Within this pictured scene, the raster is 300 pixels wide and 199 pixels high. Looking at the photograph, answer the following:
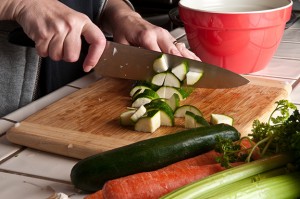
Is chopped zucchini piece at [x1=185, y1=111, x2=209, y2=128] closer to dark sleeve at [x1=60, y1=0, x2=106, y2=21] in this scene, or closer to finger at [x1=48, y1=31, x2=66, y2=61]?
finger at [x1=48, y1=31, x2=66, y2=61]

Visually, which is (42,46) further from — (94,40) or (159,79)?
Answer: (159,79)

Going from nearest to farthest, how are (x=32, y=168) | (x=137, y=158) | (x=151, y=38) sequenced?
(x=137, y=158) < (x=32, y=168) < (x=151, y=38)

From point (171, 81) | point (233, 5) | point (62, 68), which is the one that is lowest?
point (62, 68)

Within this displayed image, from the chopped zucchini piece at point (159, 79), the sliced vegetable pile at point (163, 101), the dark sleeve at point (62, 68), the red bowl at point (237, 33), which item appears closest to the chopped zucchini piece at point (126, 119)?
the sliced vegetable pile at point (163, 101)

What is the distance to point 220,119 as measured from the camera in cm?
148

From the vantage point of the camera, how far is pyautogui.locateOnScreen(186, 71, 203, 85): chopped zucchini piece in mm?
1709

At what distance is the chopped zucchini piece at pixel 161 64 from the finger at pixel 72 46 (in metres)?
0.22

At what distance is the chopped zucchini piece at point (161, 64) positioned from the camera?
67.2 inches

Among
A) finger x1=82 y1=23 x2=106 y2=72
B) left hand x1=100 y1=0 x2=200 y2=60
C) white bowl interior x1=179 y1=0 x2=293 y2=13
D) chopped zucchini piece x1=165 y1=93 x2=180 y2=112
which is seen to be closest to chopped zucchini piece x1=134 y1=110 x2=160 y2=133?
chopped zucchini piece x1=165 y1=93 x2=180 y2=112

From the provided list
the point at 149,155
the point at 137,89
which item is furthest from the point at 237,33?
the point at 149,155

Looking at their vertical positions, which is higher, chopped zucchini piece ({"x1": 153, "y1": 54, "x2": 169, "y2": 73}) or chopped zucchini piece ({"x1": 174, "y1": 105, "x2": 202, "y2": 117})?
chopped zucchini piece ({"x1": 153, "y1": 54, "x2": 169, "y2": 73})

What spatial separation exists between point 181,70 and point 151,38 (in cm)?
15

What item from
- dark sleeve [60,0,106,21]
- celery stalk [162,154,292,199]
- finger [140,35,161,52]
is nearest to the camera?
celery stalk [162,154,292,199]

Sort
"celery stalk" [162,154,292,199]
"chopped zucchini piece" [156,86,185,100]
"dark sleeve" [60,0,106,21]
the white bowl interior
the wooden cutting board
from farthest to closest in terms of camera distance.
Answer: "dark sleeve" [60,0,106,21] → the white bowl interior → "chopped zucchini piece" [156,86,185,100] → the wooden cutting board → "celery stalk" [162,154,292,199]
